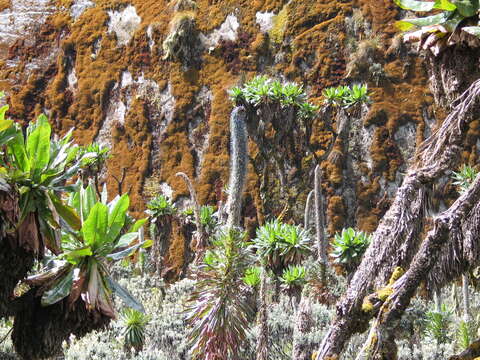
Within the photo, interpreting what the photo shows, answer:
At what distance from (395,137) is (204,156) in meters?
5.79

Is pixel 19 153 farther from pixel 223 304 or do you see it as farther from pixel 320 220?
pixel 320 220

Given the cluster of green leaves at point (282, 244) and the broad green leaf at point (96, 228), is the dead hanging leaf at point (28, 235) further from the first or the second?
the cluster of green leaves at point (282, 244)

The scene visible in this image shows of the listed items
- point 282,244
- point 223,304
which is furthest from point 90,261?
point 282,244

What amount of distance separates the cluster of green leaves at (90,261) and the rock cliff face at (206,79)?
35.7 feet

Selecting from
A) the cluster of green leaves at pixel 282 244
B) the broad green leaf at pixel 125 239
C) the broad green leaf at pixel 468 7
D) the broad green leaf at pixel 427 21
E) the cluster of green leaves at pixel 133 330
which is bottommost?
the cluster of green leaves at pixel 133 330

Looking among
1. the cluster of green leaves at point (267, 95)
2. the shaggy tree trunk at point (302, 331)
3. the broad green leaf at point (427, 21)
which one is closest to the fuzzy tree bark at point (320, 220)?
the shaggy tree trunk at point (302, 331)

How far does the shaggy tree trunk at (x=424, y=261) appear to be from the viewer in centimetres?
325

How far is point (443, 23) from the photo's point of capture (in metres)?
3.82

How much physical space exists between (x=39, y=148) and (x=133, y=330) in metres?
5.32

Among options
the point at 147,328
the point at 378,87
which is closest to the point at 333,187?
the point at 378,87

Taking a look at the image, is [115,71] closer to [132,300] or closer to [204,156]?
[204,156]

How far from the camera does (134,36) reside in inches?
744

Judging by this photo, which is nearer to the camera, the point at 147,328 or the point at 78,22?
the point at 147,328

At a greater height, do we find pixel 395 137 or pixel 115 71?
pixel 115 71
